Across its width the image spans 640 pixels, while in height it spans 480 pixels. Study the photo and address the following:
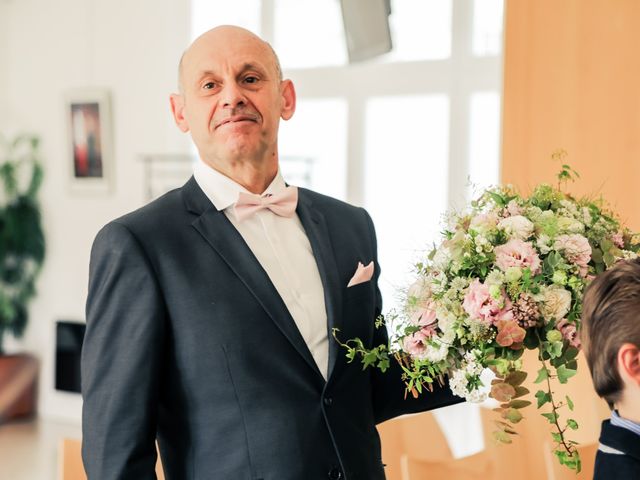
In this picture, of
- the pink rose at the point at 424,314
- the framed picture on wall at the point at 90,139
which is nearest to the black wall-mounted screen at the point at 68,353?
the framed picture on wall at the point at 90,139

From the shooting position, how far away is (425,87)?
6266mm

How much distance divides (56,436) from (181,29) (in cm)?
358

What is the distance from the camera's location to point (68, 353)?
7680mm

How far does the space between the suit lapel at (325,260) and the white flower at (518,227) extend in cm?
40

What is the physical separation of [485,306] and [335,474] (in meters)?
0.50

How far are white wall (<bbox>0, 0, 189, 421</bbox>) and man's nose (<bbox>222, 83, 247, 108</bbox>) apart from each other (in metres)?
5.48

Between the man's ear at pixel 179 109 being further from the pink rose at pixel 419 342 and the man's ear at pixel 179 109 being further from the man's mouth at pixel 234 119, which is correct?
the pink rose at pixel 419 342

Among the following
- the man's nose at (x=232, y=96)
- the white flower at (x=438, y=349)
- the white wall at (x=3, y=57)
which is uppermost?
the white wall at (x=3, y=57)

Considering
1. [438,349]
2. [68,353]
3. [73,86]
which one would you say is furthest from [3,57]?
[438,349]

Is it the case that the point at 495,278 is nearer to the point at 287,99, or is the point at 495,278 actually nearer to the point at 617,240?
the point at 617,240

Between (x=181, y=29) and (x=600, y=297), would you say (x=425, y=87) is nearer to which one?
(x=181, y=29)

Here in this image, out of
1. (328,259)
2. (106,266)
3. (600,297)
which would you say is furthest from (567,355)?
(106,266)

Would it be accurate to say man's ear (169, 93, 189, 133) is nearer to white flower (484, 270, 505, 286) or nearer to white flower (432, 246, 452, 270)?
white flower (432, 246, 452, 270)

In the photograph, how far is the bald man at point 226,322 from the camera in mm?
1797
